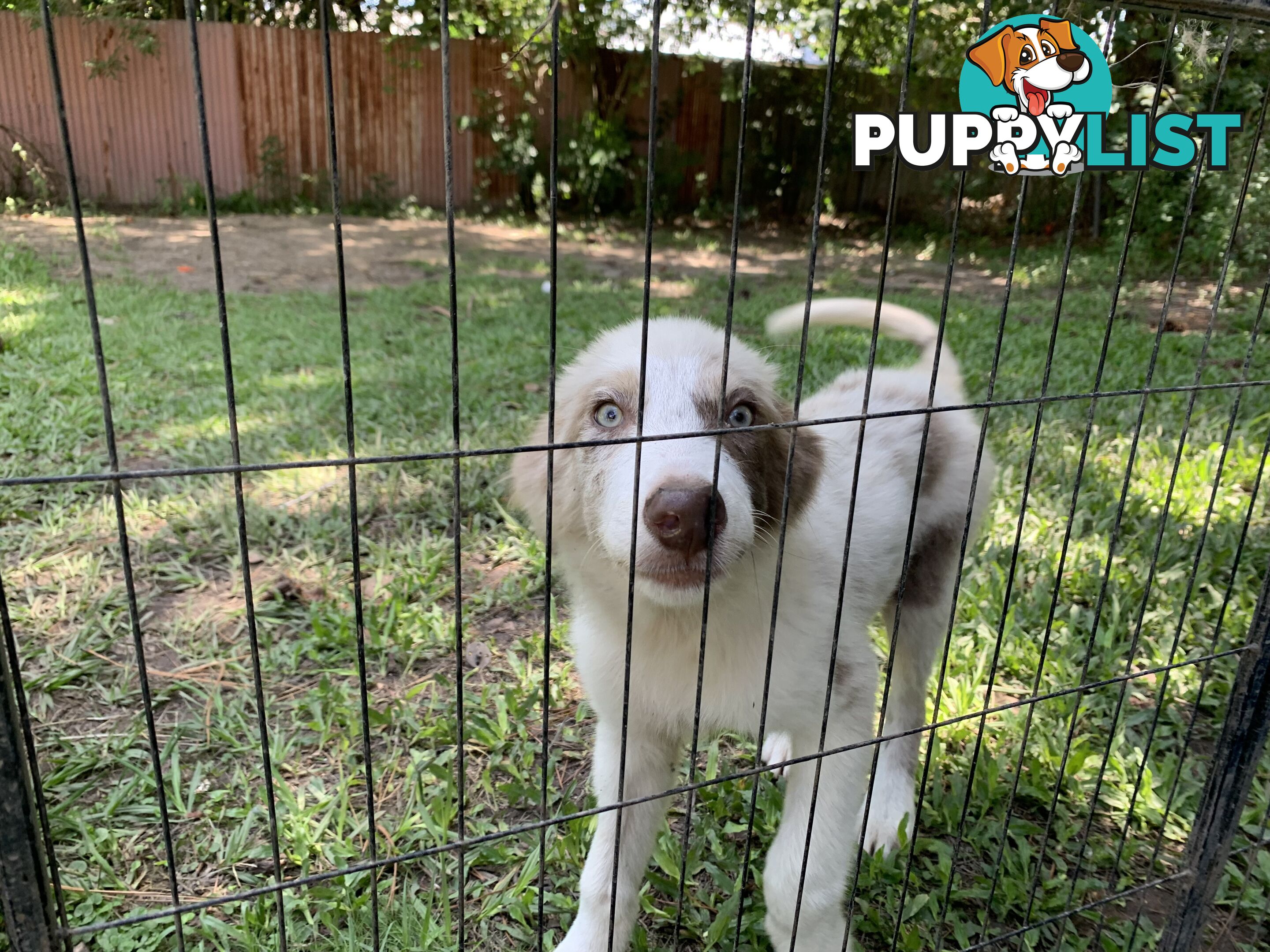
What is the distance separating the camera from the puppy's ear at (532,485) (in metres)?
2.11

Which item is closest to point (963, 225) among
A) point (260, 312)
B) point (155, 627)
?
point (260, 312)

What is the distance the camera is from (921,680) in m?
2.79

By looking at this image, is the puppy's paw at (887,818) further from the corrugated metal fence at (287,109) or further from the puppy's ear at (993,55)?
the corrugated metal fence at (287,109)

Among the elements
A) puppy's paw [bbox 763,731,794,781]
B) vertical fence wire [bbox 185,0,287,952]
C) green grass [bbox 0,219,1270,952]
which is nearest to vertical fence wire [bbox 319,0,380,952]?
vertical fence wire [bbox 185,0,287,952]

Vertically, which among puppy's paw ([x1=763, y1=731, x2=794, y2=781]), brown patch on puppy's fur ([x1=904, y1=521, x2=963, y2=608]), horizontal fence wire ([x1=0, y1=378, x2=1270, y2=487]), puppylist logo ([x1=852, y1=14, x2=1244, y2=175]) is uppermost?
puppylist logo ([x1=852, y1=14, x2=1244, y2=175])

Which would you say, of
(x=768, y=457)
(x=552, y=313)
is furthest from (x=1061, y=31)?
(x=552, y=313)

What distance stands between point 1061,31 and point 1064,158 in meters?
0.22

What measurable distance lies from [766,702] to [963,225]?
12933 mm

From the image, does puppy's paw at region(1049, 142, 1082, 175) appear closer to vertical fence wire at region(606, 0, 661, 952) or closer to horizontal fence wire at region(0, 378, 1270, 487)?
horizontal fence wire at region(0, 378, 1270, 487)

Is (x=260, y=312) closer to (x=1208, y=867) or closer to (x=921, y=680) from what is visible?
(x=921, y=680)

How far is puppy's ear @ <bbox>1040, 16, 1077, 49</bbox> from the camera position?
1.59 metres

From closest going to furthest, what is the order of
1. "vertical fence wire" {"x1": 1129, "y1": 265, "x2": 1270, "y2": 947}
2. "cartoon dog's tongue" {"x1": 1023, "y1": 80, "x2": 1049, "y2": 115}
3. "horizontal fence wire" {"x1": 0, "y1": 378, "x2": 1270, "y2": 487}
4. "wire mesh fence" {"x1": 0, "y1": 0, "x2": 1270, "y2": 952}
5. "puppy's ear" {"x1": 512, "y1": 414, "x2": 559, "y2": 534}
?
"horizontal fence wire" {"x1": 0, "y1": 378, "x2": 1270, "y2": 487}, "wire mesh fence" {"x1": 0, "y1": 0, "x2": 1270, "y2": 952}, "cartoon dog's tongue" {"x1": 1023, "y1": 80, "x2": 1049, "y2": 115}, "vertical fence wire" {"x1": 1129, "y1": 265, "x2": 1270, "y2": 947}, "puppy's ear" {"x1": 512, "y1": 414, "x2": 559, "y2": 534}

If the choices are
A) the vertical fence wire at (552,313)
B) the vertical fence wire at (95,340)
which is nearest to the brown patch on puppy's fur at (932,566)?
the vertical fence wire at (552,313)

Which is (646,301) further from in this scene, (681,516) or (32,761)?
(32,761)
